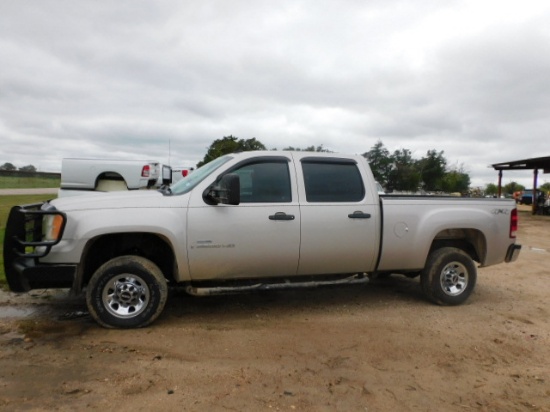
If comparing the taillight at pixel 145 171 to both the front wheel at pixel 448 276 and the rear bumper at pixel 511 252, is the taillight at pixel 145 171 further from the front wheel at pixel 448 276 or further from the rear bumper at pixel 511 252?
the rear bumper at pixel 511 252

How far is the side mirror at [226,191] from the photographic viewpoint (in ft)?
14.2

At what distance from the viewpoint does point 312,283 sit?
4.96 m

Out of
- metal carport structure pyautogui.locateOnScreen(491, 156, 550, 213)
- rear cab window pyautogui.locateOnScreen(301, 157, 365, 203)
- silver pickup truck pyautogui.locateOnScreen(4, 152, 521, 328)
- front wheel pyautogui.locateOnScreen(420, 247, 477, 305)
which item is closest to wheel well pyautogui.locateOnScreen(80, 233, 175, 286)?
silver pickup truck pyautogui.locateOnScreen(4, 152, 521, 328)

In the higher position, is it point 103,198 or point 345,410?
point 103,198

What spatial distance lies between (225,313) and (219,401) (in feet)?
6.51

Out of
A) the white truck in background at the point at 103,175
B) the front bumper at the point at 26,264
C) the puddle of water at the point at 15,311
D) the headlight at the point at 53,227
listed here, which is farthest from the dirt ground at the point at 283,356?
Answer: the white truck in background at the point at 103,175

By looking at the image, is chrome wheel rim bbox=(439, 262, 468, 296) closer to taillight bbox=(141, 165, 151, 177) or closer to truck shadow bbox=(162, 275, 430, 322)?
truck shadow bbox=(162, 275, 430, 322)

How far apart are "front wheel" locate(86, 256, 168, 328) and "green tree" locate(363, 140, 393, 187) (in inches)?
748

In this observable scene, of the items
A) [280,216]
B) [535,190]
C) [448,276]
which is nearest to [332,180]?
[280,216]

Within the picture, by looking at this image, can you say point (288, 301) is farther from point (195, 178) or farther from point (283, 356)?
point (195, 178)

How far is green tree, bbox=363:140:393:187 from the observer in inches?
946

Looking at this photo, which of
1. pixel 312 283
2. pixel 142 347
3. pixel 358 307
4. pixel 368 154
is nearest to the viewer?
pixel 142 347

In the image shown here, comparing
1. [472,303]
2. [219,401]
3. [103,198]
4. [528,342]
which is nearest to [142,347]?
[219,401]

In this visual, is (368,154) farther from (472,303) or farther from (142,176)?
(472,303)
